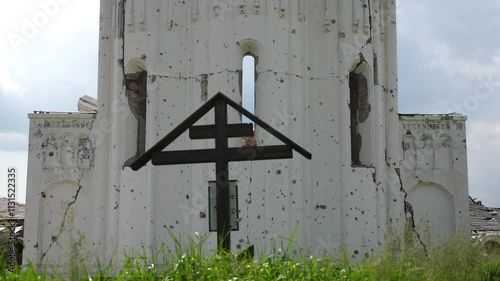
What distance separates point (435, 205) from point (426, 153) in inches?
53.9

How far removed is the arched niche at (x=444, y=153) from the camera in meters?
17.5

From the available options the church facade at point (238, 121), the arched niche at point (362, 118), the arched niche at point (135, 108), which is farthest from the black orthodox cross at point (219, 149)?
the arched niche at point (362, 118)

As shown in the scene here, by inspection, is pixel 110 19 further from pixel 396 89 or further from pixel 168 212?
pixel 396 89

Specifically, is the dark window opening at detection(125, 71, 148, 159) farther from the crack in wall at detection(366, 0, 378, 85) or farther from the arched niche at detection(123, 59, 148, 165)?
the crack in wall at detection(366, 0, 378, 85)

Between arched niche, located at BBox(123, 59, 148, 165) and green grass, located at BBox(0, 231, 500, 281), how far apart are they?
830cm

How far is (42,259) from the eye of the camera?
16.7m

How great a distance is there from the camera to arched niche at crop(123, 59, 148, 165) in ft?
51.9

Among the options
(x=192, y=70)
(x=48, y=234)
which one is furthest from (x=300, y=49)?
(x=48, y=234)

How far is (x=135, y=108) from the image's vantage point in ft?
52.4

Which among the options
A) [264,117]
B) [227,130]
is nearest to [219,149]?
[227,130]

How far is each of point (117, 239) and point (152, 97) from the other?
3306 millimetres

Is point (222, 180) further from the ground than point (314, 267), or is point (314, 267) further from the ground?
point (222, 180)

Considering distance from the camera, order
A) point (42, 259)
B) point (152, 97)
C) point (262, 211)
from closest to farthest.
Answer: point (262, 211)
point (152, 97)
point (42, 259)

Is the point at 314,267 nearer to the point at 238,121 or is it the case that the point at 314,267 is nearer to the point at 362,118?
the point at 238,121
